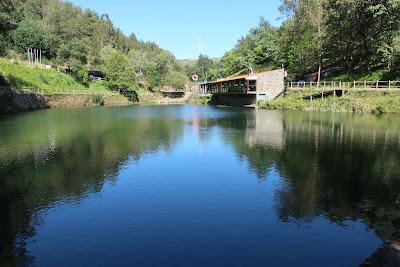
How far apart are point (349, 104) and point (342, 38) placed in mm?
20075

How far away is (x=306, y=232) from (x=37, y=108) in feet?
248

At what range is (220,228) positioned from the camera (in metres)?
18.3

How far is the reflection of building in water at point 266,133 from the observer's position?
40.0 metres

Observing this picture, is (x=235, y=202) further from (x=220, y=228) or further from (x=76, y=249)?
(x=76, y=249)

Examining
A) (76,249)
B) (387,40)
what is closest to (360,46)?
(387,40)

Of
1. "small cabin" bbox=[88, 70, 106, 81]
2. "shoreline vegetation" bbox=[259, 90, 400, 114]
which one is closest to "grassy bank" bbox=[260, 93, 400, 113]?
"shoreline vegetation" bbox=[259, 90, 400, 114]

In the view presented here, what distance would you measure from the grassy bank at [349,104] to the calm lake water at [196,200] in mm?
25824

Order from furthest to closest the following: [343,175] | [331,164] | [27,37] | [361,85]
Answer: [27,37]
[361,85]
[331,164]
[343,175]

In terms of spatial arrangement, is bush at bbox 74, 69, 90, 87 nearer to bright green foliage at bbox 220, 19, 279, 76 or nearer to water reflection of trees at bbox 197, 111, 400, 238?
bright green foliage at bbox 220, 19, 279, 76

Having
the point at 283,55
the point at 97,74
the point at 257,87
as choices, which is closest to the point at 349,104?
the point at 257,87

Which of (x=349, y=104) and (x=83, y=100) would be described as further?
(x=83, y=100)

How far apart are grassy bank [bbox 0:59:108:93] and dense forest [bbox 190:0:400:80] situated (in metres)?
55.1

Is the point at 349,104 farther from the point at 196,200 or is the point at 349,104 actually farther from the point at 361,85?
the point at 196,200

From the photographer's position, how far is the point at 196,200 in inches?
879
